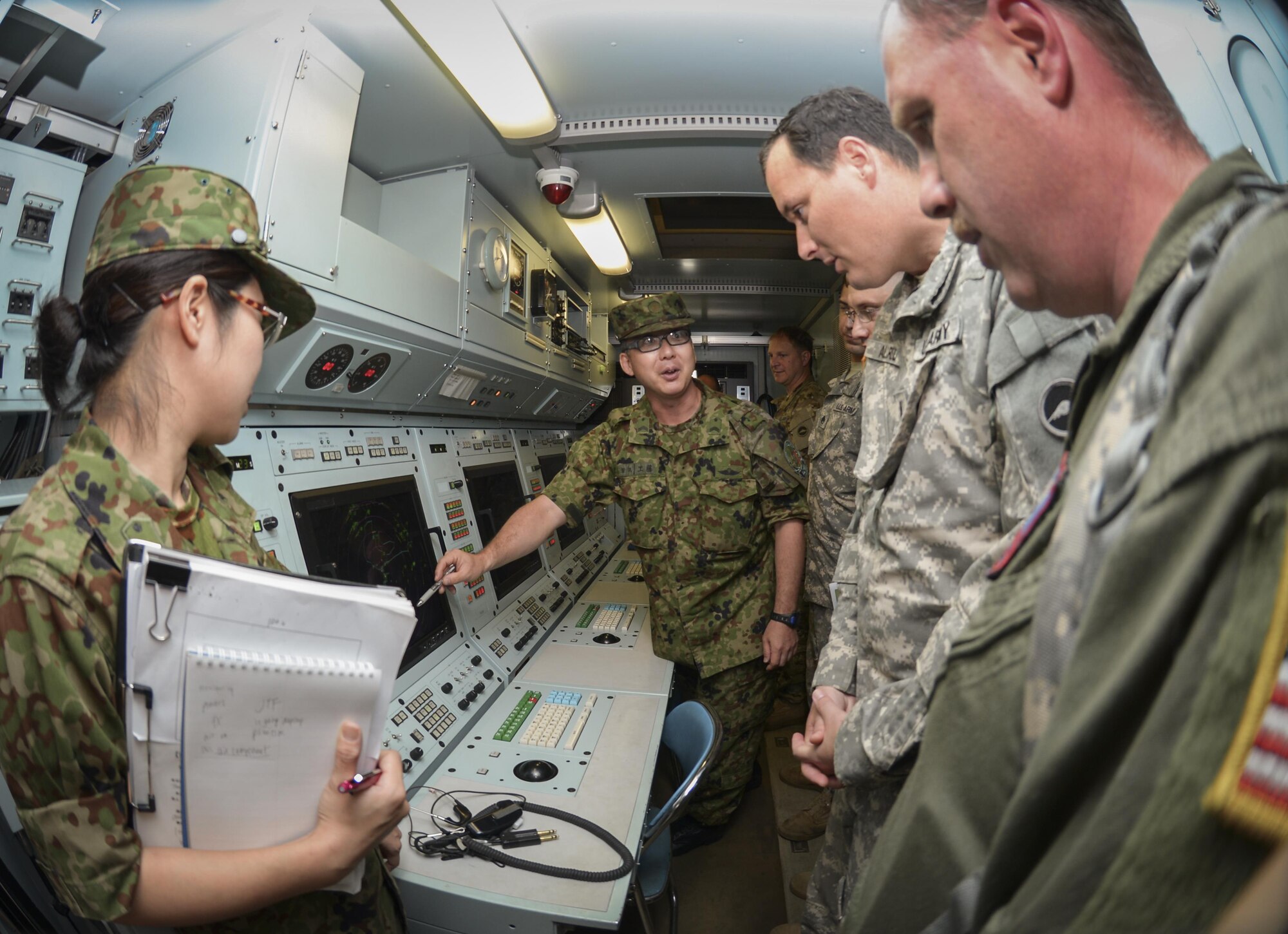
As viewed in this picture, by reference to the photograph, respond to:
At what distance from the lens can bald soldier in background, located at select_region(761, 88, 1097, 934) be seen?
74cm

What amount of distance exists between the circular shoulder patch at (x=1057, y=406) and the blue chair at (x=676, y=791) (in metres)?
1.18

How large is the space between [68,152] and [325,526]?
109cm

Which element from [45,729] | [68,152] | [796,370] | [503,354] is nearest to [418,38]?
[68,152]

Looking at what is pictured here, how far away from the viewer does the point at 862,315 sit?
2.51 m

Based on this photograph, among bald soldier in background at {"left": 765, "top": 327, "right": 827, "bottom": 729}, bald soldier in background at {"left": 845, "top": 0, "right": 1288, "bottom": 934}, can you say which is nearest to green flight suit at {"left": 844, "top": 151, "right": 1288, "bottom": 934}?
bald soldier in background at {"left": 845, "top": 0, "right": 1288, "bottom": 934}

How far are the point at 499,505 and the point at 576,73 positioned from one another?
1720 mm

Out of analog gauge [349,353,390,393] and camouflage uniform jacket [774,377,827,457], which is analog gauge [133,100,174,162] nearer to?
analog gauge [349,353,390,393]

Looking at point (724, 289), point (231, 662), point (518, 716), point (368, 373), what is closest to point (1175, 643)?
point (231, 662)

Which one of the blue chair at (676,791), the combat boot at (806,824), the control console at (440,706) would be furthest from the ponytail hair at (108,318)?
the combat boot at (806,824)

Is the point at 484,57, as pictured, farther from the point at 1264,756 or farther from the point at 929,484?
the point at 1264,756

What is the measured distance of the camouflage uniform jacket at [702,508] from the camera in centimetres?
224

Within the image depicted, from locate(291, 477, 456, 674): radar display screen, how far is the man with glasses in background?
38 cm

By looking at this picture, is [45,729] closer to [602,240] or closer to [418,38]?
[418,38]

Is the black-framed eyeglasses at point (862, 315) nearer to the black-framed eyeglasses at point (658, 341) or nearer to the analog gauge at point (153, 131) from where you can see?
the black-framed eyeglasses at point (658, 341)
